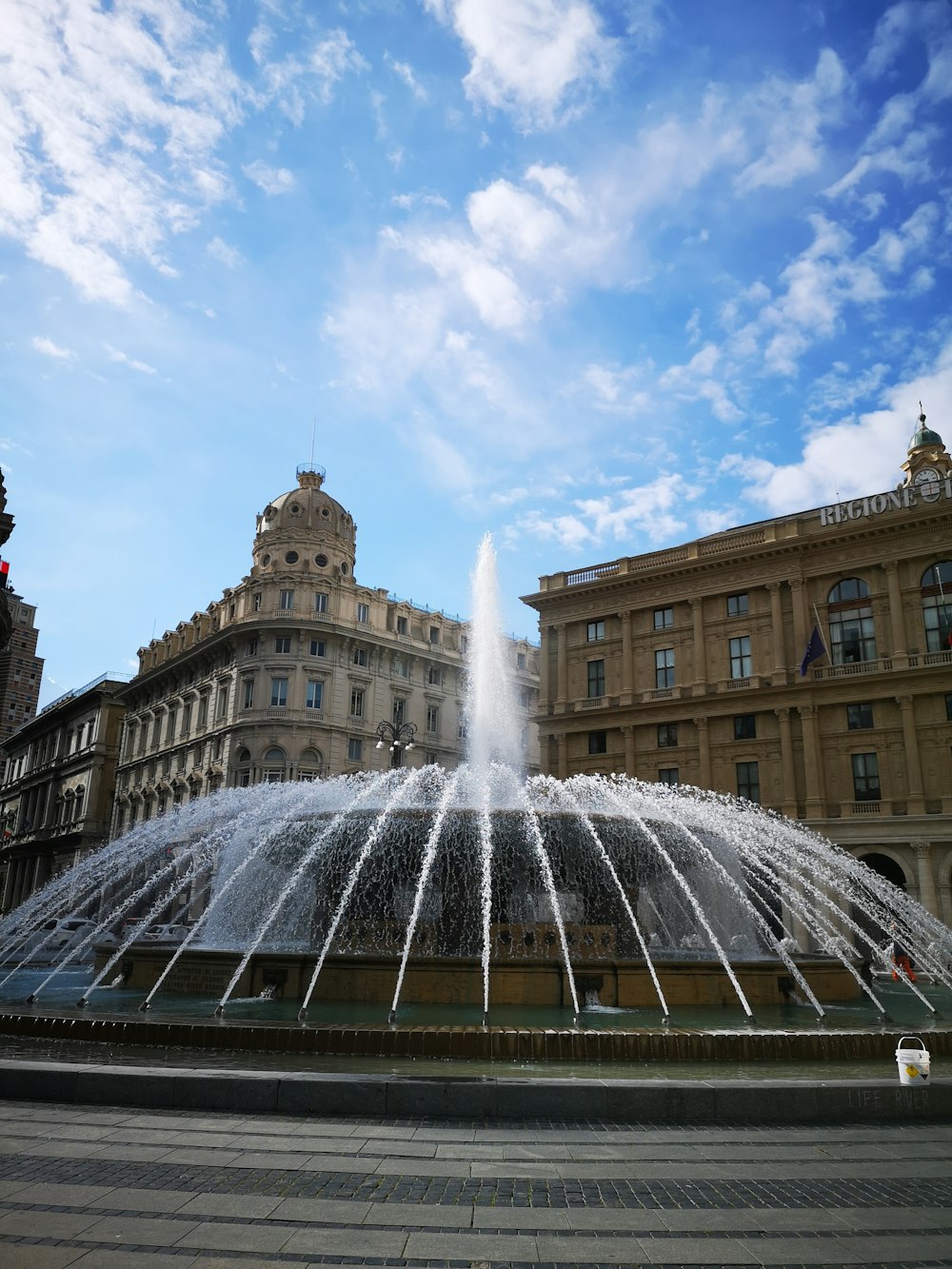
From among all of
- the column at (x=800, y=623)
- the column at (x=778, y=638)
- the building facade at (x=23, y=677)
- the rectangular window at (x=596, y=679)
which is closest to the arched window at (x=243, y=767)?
the rectangular window at (x=596, y=679)

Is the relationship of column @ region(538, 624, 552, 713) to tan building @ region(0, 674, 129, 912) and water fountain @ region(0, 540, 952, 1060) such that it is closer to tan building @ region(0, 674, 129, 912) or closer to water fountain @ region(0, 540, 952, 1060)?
water fountain @ region(0, 540, 952, 1060)

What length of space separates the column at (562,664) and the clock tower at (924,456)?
16.9 metres

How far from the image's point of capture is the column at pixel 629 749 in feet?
136

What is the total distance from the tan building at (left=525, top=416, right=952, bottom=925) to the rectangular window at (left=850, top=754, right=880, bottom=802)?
68mm

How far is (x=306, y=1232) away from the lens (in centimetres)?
514

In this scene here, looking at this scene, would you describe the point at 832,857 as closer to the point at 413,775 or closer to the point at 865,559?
the point at 413,775

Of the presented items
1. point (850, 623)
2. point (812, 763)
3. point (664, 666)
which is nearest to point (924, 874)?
point (812, 763)

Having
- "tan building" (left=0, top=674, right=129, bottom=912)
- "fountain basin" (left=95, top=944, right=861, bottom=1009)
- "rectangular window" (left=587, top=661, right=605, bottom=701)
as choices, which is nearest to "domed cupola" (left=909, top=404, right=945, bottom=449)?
"rectangular window" (left=587, top=661, right=605, bottom=701)

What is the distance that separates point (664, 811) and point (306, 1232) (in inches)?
554

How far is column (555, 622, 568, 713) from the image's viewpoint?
44.8 m

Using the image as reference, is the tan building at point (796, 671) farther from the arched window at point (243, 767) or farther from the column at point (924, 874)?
the arched window at point (243, 767)

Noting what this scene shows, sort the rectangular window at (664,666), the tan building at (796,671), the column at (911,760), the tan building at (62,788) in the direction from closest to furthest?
1. the column at (911,760)
2. the tan building at (796,671)
3. the rectangular window at (664,666)
4. the tan building at (62,788)

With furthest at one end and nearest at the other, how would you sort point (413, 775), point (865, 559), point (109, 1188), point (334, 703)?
1. point (334, 703)
2. point (865, 559)
3. point (413, 775)
4. point (109, 1188)

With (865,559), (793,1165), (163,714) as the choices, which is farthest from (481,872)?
→ (163,714)
